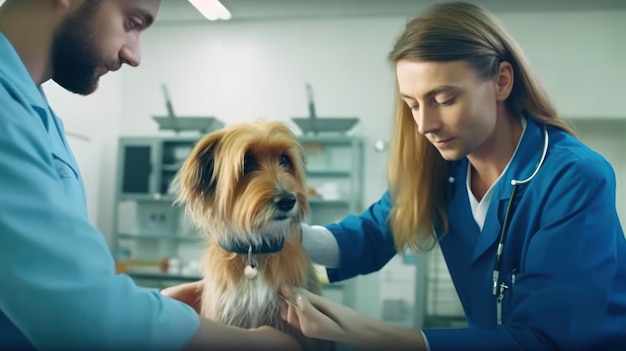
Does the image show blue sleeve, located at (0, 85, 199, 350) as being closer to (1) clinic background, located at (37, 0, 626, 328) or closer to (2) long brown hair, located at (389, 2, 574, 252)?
(1) clinic background, located at (37, 0, 626, 328)

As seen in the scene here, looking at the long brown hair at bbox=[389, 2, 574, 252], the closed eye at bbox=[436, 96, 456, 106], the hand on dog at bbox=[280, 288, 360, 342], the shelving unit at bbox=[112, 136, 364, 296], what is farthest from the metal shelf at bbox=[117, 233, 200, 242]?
the closed eye at bbox=[436, 96, 456, 106]

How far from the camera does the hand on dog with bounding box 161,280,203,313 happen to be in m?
0.77

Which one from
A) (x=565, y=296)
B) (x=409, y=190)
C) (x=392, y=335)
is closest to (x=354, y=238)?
(x=409, y=190)

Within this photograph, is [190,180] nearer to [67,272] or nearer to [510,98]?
[67,272]

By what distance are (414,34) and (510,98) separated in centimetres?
18

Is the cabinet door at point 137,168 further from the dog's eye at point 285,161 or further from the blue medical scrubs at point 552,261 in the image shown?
the blue medical scrubs at point 552,261

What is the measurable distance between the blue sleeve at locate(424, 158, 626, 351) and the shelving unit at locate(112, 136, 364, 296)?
0.28 m

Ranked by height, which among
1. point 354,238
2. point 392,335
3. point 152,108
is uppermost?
point 152,108

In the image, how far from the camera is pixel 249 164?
78 centimetres

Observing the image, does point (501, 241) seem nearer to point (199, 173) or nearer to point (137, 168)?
point (199, 173)

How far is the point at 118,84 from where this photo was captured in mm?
→ 675

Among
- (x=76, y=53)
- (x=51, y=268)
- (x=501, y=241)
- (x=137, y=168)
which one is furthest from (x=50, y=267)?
(x=501, y=241)

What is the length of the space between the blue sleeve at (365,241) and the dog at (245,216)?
0.09 metres

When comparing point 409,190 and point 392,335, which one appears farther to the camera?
point 409,190
